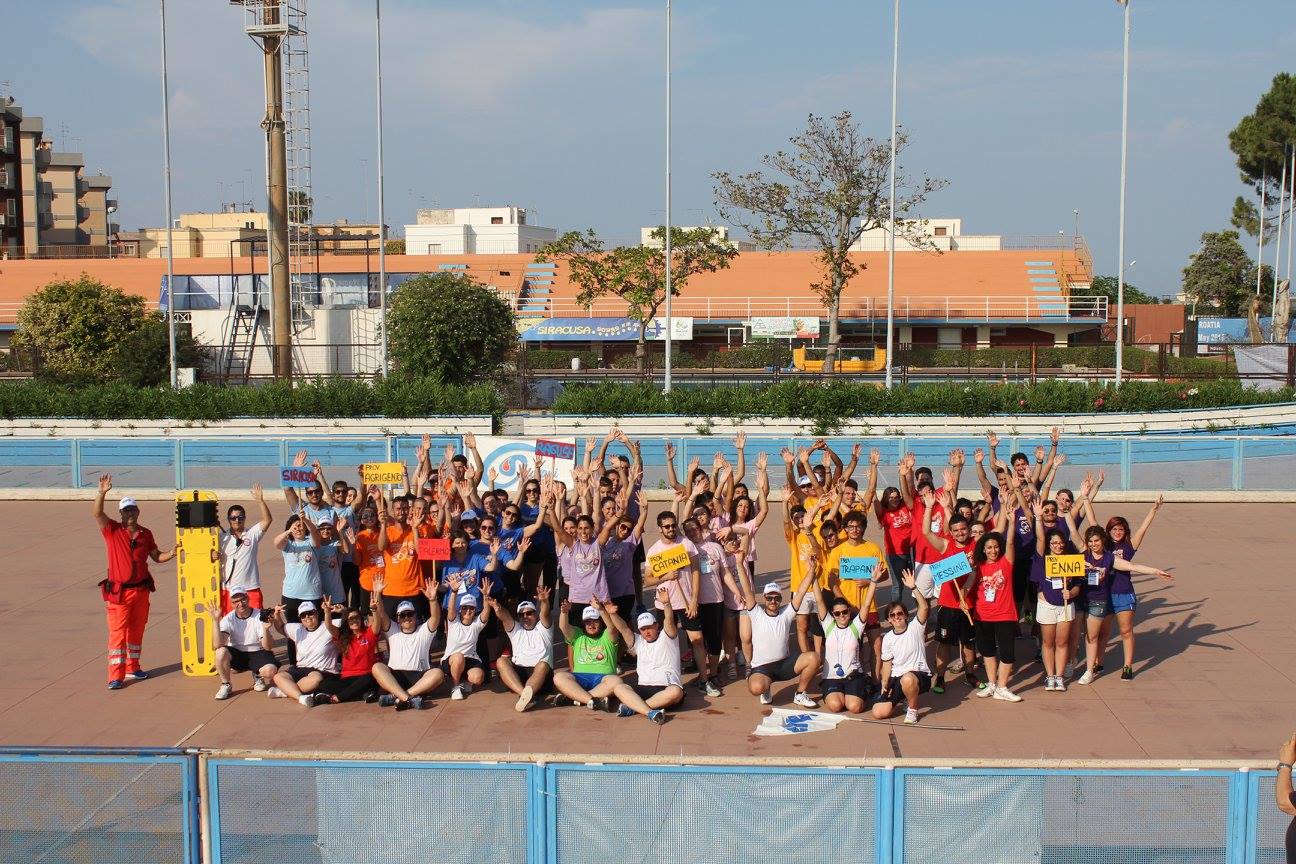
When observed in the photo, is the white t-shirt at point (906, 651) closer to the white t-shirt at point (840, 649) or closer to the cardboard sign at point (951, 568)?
the white t-shirt at point (840, 649)

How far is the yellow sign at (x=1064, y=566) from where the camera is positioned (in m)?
9.66

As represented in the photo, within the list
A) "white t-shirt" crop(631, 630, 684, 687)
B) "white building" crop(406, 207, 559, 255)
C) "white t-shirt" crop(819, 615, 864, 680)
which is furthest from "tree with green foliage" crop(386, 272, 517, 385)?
"white building" crop(406, 207, 559, 255)

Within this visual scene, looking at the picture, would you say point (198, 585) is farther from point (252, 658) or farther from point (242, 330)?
point (242, 330)

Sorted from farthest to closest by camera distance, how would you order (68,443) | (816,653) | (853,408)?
(853,408) → (68,443) → (816,653)

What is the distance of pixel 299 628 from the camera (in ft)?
32.4

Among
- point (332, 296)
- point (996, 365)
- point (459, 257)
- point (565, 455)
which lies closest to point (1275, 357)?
point (996, 365)

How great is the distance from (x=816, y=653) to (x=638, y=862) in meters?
3.87

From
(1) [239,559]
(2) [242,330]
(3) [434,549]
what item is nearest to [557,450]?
(3) [434,549]

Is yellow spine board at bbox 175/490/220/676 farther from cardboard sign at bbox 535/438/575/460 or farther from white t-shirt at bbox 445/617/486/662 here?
cardboard sign at bbox 535/438/575/460

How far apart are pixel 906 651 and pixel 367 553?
484 centimetres

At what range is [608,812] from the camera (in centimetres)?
588

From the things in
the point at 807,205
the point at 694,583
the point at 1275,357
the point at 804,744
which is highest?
the point at 807,205

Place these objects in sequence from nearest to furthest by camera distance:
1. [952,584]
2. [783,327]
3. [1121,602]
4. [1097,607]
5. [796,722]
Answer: [796,722]
[952,584]
[1097,607]
[1121,602]
[783,327]

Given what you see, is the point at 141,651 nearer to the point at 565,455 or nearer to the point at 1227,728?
the point at 565,455
